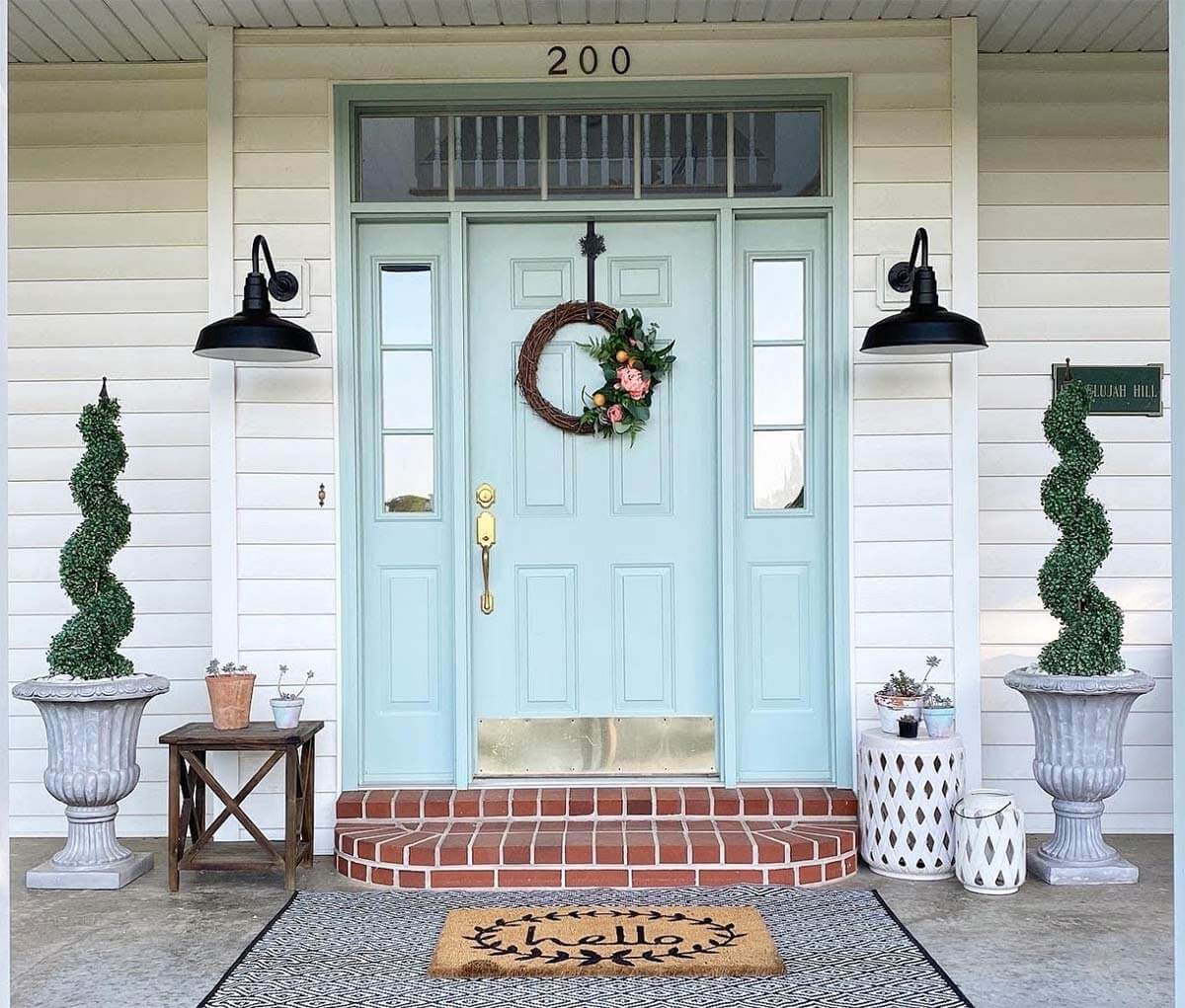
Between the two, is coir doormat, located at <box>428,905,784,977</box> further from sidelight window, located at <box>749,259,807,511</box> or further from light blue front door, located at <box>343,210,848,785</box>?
sidelight window, located at <box>749,259,807,511</box>

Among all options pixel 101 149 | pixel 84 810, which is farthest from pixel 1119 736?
pixel 101 149

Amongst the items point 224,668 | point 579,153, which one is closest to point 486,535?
point 224,668

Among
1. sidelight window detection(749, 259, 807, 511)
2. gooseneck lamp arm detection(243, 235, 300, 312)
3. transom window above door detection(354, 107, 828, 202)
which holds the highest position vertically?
transom window above door detection(354, 107, 828, 202)

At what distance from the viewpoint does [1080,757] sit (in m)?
4.25

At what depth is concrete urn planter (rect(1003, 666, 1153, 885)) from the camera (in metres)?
4.21

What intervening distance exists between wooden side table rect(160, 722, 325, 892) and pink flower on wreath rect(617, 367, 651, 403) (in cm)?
167

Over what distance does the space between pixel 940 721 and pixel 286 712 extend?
2.29m

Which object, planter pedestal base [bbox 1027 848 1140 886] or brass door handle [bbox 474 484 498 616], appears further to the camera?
brass door handle [bbox 474 484 498 616]

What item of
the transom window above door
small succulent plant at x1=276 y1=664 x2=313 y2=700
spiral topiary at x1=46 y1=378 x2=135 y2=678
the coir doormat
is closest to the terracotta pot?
small succulent plant at x1=276 y1=664 x2=313 y2=700

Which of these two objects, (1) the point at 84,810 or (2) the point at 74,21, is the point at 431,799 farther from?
(2) the point at 74,21

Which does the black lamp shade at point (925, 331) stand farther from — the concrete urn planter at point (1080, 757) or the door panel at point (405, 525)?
the door panel at point (405, 525)

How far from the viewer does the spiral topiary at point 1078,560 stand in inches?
167

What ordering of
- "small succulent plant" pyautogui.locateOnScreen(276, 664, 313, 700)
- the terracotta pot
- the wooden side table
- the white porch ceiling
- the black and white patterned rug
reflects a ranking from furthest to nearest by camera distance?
"small succulent plant" pyautogui.locateOnScreen(276, 664, 313, 700)
the white porch ceiling
the terracotta pot
the wooden side table
the black and white patterned rug

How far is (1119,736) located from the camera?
4258mm
